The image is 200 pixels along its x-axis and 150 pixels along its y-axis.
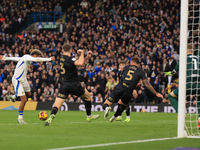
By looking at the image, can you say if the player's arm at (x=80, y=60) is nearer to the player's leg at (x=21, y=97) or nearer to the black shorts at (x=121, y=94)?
the black shorts at (x=121, y=94)

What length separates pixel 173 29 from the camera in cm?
2733

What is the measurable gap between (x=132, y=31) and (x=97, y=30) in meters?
3.02

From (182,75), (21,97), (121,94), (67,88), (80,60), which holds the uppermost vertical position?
(80,60)

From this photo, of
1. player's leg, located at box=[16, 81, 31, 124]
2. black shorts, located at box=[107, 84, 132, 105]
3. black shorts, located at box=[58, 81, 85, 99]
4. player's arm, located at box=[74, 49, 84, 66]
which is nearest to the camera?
player's arm, located at box=[74, 49, 84, 66]

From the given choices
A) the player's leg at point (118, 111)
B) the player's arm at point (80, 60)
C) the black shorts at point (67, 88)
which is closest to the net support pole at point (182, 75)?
the player's arm at point (80, 60)

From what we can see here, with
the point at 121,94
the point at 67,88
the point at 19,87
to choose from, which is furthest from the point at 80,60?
the point at 19,87

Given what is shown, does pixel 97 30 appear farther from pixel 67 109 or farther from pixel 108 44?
pixel 67 109

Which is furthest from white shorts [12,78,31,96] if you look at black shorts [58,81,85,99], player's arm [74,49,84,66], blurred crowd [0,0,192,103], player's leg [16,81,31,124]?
blurred crowd [0,0,192,103]

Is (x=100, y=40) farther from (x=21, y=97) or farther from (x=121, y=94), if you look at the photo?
(x=121, y=94)

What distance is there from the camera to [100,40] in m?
27.5

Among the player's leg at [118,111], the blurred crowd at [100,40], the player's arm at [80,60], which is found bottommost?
the player's leg at [118,111]

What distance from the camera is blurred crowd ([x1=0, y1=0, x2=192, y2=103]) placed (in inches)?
914

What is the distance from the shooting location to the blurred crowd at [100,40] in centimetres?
2322

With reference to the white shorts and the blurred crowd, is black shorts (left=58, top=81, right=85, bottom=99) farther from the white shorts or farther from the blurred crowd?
the blurred crowd
